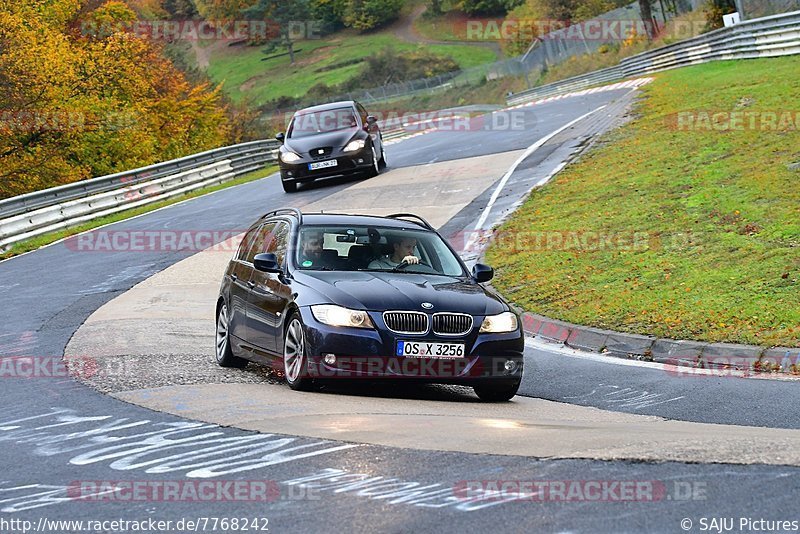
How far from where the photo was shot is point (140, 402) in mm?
9320

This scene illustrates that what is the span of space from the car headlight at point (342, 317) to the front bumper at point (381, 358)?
1.7 inches

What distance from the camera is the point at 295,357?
10023 mm

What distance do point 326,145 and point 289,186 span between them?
140 cm

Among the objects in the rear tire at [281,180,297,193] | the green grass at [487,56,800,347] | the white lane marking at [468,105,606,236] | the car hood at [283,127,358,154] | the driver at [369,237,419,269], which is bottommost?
the white lane marking at [468,105,606,236]

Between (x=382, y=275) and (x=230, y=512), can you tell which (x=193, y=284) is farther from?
(x=230, y=512)

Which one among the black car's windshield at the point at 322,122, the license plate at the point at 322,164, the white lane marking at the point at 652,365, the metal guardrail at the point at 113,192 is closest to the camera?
the white lane marking at the point at 652,365

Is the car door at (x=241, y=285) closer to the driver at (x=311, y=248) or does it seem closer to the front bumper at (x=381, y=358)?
the driver at (x=311, y=248)

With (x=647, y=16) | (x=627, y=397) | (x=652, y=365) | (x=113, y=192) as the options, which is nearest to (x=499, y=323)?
(x=627, y=397)

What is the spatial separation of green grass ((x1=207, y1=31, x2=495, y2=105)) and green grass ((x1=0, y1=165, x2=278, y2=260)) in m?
78.6

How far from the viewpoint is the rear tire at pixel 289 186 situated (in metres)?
30.1

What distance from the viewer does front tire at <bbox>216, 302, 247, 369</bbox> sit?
11.8 meters

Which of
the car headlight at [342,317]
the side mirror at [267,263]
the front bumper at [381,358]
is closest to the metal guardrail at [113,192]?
the side mirror at [267,263]

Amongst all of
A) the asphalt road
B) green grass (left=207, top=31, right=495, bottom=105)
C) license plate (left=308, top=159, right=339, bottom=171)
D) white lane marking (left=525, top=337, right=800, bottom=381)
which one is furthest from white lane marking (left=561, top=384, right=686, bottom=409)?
green grass (left=207, top=31, right=495, bottom=105)

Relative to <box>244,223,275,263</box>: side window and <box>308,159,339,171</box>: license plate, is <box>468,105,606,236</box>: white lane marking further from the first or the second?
<box>244,223,275,263</box>: side window
